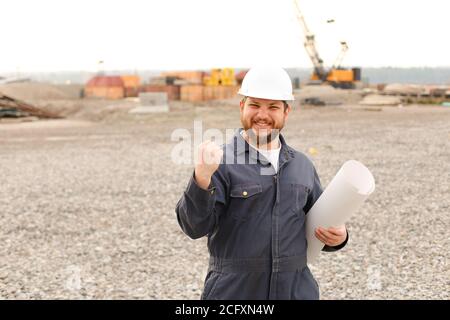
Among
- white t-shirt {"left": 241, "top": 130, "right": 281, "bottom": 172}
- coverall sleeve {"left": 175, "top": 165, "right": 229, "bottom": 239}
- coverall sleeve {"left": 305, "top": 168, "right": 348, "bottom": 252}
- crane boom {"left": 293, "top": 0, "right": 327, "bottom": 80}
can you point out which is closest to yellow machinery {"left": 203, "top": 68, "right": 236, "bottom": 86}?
crane boom {"left": 293, "top": 0, "right": 327, "bottom": 80}

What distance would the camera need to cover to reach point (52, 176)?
456 inches

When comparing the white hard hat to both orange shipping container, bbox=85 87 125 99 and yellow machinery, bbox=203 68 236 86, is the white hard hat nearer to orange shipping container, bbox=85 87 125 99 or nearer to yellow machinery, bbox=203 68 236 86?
yellow machinery, bbox=203 68 236 86

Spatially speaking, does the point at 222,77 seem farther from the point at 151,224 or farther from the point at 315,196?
the point at 315,196

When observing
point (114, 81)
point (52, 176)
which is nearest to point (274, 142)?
point (52, 176)

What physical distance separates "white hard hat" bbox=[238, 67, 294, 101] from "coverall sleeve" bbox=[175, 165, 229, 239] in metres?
0.31

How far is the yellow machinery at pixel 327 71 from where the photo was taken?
45.2 metres

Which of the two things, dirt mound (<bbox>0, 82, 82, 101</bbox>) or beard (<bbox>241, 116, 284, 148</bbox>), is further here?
dirt mound (<bbox>0, 82, 82, 101</bbox>)

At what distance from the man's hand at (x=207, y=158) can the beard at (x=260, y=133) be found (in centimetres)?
31

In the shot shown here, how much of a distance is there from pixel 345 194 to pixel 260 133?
1.28ft

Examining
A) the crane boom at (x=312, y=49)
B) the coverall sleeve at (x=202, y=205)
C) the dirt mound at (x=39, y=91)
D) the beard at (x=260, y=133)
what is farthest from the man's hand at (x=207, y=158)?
the crane boom at (x=312, y=49)

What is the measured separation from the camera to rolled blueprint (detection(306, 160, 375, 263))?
6.74 ft

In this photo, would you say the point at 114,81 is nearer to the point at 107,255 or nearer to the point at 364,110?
the point at 364,110

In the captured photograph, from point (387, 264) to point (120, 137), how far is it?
45.3 ft

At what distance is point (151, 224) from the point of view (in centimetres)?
764
